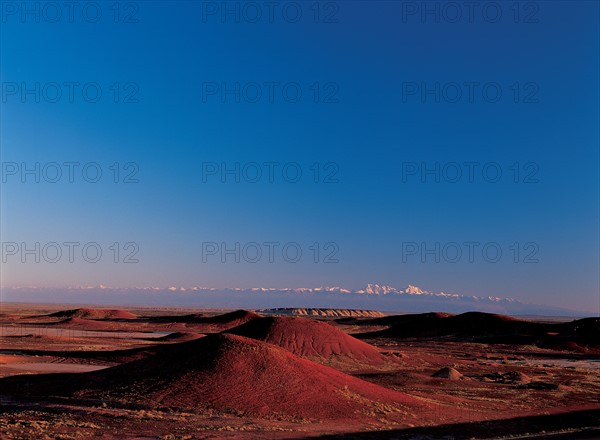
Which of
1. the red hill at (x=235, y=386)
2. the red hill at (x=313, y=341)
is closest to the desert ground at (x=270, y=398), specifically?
the red hill at (x=235, y=386)

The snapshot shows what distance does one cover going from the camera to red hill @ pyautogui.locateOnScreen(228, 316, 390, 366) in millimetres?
53031

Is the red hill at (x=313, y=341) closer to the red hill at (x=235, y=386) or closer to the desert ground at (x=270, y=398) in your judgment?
the desert ground at (x=270, y=398)

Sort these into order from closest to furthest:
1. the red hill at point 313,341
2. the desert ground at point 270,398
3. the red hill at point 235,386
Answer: the desert ground at point 270,398
the red hill at point 235,386
the red hill at point 313,341

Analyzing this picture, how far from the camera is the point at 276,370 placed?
102 ft

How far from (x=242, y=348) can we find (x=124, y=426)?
10.3 metres

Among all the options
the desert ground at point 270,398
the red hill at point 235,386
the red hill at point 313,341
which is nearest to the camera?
the desert ground at point 270,398

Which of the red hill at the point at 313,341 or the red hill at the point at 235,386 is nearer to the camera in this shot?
the red hill at the point at 235,386

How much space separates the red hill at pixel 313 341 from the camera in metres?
53.0

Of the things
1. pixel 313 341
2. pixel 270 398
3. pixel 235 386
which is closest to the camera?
pixel 270 398

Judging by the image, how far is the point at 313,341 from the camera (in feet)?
180

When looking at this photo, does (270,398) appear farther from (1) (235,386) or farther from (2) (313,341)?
(2) (313,341)

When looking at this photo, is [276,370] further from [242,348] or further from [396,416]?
[396,416]

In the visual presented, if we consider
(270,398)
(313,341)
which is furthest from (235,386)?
(313,341)

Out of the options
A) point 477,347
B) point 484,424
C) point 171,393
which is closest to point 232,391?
point 171,393
